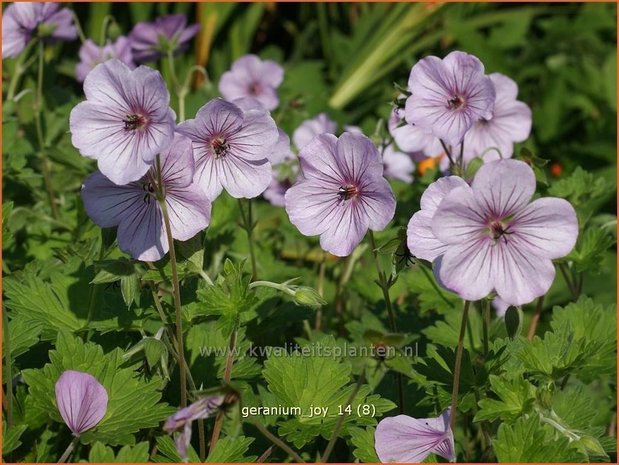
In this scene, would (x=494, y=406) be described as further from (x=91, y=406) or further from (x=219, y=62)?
(x=219, y=62)

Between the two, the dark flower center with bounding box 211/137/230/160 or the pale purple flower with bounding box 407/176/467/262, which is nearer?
the pale purple flower with bounding box 407/176/467/262

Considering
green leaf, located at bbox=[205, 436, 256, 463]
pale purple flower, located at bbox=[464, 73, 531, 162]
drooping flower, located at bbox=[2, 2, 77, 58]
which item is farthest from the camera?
drooping flower, located at bbox=[2, 2, 77, 58]

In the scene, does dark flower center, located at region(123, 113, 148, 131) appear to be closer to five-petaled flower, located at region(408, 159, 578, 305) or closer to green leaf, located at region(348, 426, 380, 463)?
five-petaled flower, located at region(408, 159, 578, 305)

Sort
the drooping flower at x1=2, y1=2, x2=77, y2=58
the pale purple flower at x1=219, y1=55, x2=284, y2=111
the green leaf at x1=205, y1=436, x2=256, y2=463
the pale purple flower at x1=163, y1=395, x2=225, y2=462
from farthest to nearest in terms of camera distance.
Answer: the pale purple flower at x1=219, y1=55, x2=284, y2=111, the drooping flower at x1=2, y1=2, x2=77, y2=58, the green leaf at x1=205, y1=436, x2=256, y2=463, the pale purple flower at x1=163, y1=395, x2=225, y2=462

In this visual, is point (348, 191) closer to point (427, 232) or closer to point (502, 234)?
point (427, 232)

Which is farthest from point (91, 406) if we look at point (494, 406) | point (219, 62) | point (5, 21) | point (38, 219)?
point (219, 62)

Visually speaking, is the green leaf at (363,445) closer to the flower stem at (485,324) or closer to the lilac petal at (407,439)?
the lilac petal at (407,439)

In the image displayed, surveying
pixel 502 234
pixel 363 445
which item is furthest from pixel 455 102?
pixel 363 445

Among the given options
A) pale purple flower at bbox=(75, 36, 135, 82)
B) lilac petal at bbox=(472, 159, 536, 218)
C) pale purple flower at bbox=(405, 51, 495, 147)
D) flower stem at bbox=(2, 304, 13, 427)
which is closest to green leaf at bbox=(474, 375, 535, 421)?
lilac petal at bbox=(472, 159, 536, 218)
